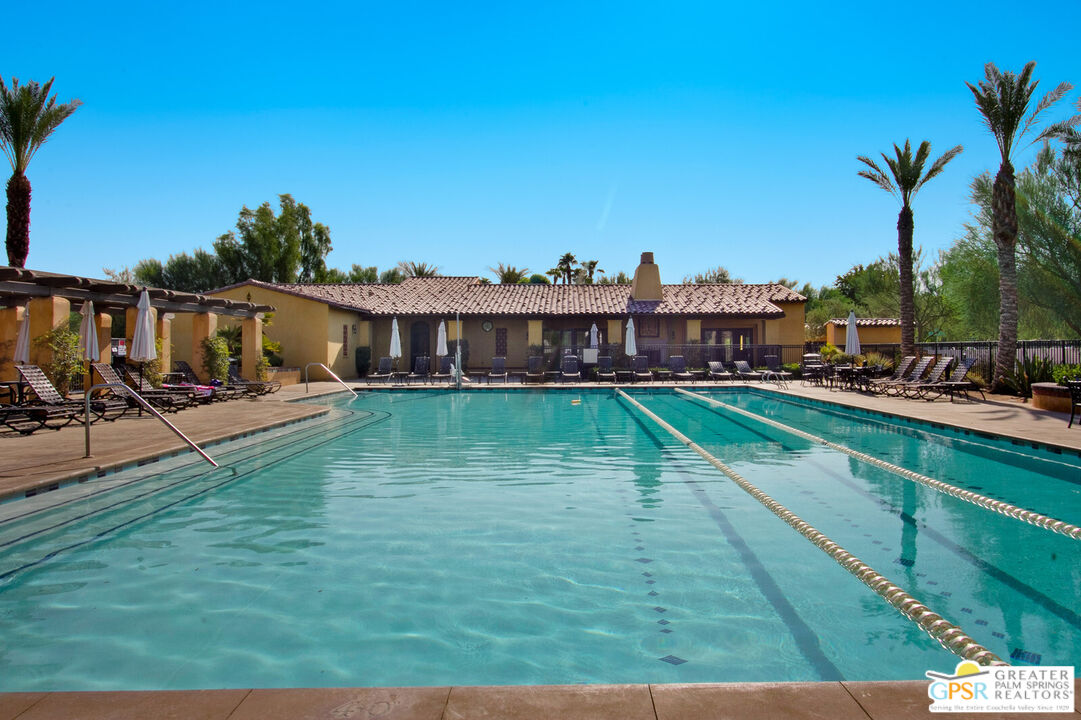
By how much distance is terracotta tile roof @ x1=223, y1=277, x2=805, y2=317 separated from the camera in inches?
1049

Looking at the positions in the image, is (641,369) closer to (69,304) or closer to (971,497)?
(971,497)

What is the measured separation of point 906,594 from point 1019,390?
14.5 meters

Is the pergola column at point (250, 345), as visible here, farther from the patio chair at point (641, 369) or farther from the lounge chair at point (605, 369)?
the patio chair at point (641, 369)

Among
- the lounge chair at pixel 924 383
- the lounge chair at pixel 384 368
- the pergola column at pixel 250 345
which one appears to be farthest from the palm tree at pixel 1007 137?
the pergola column at pixel 250 345

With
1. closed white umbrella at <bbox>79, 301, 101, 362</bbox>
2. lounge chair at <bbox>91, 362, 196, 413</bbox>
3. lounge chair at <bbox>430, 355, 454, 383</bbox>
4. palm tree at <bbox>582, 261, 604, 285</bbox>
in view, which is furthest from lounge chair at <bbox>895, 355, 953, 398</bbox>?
palm tree at <bbox>582, 261, 604, 285</bbox>

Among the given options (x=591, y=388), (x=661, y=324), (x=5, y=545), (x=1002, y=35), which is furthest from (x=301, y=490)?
(x=661, y=324)

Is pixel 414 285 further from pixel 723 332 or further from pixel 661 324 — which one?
pixel 723 332

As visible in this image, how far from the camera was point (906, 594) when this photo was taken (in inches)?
162

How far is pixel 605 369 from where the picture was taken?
24250 millimetres

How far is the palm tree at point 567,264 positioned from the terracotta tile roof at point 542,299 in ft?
76.3

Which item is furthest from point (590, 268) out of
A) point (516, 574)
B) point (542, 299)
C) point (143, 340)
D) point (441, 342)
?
point (516, 574)

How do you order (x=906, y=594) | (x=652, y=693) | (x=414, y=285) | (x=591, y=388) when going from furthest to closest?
(x=414, y=285) → (x=591, y=388) → (x=906, y=594) → (x=652, y=693)

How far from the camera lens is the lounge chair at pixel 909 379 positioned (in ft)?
54.6

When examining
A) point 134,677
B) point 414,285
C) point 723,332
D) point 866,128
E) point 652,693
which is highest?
point 866,128
